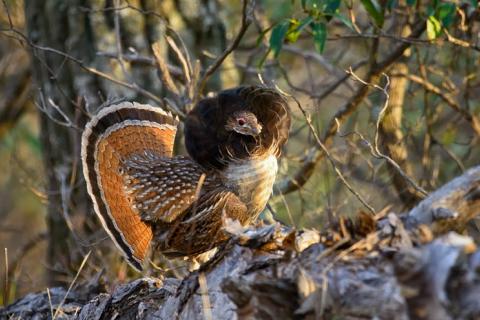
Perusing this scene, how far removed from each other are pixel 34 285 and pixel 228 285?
3341 millimetres

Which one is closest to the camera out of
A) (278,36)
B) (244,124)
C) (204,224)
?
(204,224)

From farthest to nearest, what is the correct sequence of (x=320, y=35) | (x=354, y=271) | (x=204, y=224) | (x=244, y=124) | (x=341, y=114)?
(x=341, y=114) → (x=320, y=35) → (x=244, y=124) → (x=204, y=224) → (x=354, y=271)

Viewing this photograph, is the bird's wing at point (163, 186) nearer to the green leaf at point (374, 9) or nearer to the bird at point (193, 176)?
the bird at point (193, 176)

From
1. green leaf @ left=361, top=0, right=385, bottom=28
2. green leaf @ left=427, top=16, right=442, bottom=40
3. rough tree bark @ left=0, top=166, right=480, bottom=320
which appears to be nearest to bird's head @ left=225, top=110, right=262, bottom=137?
green leaf @ left=361, top=0, right=385, bottom=28

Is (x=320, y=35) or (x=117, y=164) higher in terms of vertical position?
(x=320, y=35)

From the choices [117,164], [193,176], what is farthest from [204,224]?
[117,164]

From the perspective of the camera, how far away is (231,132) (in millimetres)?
4535

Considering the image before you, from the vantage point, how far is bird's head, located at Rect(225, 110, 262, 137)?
4.46 m

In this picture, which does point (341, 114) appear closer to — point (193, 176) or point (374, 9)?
point (374, 9)

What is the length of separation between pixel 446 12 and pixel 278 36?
3.23 feet

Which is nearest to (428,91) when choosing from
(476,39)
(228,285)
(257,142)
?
(476,39)

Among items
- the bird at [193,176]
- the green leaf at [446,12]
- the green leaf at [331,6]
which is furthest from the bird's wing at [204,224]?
the green leaf at [446,12]

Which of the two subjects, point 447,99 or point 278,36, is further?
point 447,99

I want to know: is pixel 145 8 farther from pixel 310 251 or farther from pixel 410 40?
pixel 310 251
